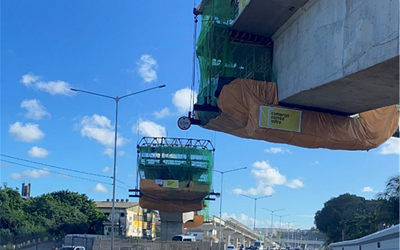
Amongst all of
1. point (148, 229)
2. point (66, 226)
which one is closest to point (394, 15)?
point (66, 226)

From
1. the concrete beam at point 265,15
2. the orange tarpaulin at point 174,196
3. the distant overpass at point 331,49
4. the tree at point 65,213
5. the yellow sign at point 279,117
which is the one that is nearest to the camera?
the distant overpass at point 331,49

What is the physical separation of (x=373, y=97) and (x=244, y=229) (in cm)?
9846

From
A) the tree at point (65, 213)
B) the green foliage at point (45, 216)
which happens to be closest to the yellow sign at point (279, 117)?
the green foliage at point (45, 216)

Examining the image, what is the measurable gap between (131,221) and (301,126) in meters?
78.1

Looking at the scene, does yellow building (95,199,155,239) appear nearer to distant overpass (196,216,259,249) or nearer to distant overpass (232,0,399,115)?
distant overpass (196,216,259,249)

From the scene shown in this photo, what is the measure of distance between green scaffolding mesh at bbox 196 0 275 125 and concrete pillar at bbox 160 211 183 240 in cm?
4816

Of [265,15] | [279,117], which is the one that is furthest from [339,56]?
[279,117]

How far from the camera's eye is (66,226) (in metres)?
69.2

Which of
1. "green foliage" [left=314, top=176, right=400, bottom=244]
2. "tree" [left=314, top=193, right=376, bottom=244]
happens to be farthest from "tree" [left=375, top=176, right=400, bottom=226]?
"tree" [left=314, top=193, right=376, bottom=244]

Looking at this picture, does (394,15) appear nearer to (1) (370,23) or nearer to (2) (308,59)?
(1) (370,23)

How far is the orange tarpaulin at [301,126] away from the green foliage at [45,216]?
115 feet

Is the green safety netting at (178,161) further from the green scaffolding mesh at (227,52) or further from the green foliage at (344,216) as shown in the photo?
the green scaffolding mesh at (227,52)

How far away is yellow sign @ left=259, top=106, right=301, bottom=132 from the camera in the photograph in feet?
71.4

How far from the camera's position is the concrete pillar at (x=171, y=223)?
235 feet
